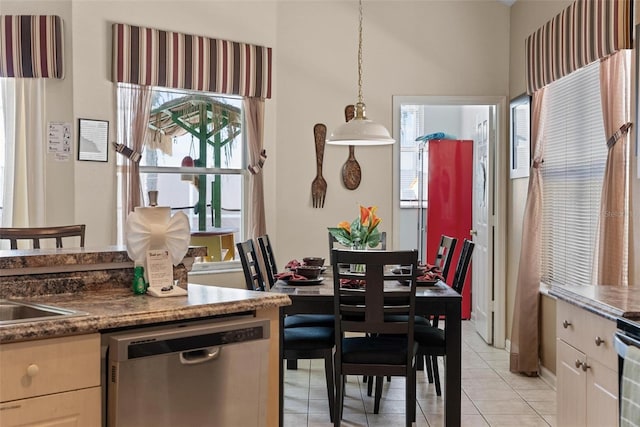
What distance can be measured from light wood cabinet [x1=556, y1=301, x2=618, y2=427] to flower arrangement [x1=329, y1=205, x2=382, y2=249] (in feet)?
4.62

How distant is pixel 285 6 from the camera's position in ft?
17.5

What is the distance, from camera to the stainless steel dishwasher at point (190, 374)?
184 cm

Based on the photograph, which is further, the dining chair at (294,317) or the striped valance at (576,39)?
the dining chair at (294,317)

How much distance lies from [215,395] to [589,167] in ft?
9.44

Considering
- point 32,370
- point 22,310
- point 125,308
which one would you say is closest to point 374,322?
point 125,308

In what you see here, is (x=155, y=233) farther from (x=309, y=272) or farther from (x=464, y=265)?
(x=464, y=265)

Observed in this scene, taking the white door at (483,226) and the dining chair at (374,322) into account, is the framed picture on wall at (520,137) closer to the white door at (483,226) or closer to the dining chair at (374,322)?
the white door at (483,226)

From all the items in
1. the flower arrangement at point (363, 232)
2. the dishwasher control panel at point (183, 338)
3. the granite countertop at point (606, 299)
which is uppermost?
the flower arrangement at point (363, 232)

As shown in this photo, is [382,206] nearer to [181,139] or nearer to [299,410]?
[181,139]

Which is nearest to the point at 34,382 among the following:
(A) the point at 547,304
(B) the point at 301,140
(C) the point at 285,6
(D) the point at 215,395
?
(D) the point at 215,395

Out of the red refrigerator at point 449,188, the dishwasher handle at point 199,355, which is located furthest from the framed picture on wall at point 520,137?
the dishwasher handle at point 199,355

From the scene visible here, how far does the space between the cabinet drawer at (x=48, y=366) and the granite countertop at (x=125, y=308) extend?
0.09 feet

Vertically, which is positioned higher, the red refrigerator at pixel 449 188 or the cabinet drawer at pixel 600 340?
the red refrigerator at pixel 449 188

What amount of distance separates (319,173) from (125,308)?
140 inches
